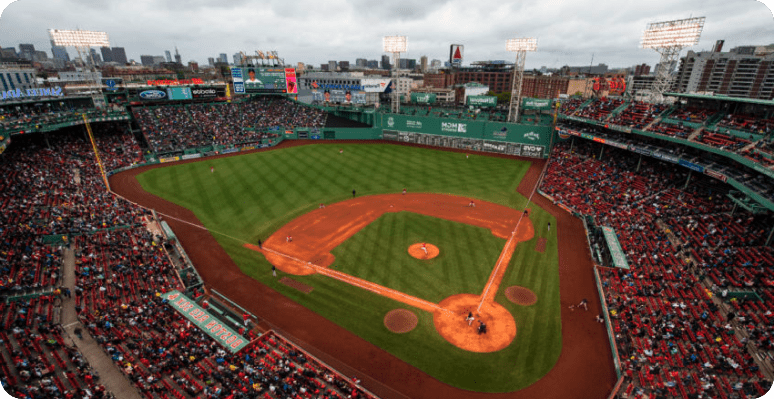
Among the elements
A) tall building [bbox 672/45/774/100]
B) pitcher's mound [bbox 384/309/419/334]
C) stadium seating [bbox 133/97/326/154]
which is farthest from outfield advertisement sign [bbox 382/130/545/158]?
tall building [bbox 672/45/774/100]

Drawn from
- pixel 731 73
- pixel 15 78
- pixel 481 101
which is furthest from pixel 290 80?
pixel 731 73

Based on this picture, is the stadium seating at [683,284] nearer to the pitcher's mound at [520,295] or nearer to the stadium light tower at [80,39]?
the pitcher's mound at [520,295]

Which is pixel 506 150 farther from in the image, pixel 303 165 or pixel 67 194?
pixel 67 194

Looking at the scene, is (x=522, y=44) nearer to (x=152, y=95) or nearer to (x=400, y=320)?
(x=400, y=320)

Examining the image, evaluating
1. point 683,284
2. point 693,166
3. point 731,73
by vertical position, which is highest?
point 731,73

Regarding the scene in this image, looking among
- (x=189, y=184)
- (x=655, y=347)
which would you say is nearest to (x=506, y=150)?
(x=655, y=347)

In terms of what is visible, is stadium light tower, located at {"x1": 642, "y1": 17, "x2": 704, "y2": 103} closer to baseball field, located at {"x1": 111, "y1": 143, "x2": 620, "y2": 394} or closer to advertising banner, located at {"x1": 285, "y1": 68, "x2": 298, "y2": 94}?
baseball field, located at {"x1": 111, "y1": 143, "x2": 620, "y2": 394}
